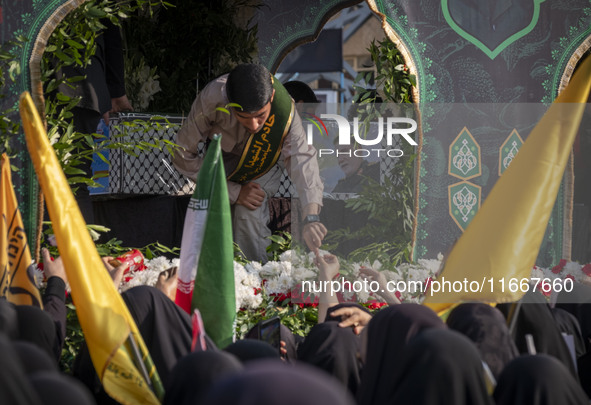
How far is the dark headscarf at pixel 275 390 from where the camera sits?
4.79 feet

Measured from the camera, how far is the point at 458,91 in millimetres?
4695

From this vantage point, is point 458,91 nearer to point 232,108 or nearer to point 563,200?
point 563,200

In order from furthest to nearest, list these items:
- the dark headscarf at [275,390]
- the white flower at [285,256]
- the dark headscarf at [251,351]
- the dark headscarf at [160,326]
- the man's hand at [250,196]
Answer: the man's hand at [250,196] → the white flower at [285,256] → the dark headscarf at [160,326] → the dark headscarf at [251,351] → the dark headscarf at [275,390]

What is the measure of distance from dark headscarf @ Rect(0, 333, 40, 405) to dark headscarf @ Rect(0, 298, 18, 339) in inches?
30.5

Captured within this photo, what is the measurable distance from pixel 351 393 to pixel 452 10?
8.93ft

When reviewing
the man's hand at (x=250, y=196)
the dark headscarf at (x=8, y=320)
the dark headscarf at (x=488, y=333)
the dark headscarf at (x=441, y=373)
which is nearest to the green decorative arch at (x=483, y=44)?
the man's hand at (x=250, y=196)

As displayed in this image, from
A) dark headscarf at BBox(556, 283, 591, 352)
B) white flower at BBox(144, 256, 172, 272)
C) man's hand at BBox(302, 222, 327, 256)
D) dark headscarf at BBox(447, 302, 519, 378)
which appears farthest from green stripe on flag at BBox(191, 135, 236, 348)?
dark headscarf at BBox(556, 283, 591, 352)

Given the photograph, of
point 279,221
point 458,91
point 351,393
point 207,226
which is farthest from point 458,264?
point 279,221

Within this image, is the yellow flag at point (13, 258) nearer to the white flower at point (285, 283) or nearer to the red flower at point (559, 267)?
the white flower at point (285, 283)

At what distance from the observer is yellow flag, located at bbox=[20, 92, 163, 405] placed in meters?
2.59

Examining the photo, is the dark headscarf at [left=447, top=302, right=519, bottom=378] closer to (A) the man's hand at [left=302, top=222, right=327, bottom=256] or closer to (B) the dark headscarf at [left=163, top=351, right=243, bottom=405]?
(B) the dark headscarf at [left=163, top=351, right=243, bottom=405]

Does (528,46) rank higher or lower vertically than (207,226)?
higher

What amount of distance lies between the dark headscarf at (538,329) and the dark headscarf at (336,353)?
2.04ft

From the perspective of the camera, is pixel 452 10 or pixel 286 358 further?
pixel 452 10
